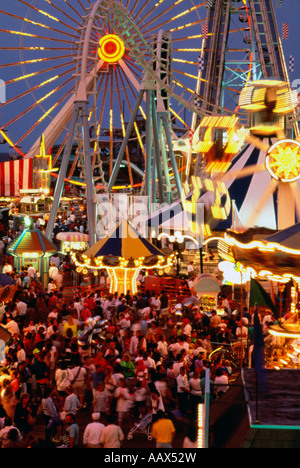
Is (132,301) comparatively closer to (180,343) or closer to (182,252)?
(180,343)

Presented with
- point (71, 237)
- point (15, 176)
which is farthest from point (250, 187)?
point (15, 176)

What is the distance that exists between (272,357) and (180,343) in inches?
64.9

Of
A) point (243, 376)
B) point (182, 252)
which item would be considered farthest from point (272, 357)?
point (182, 252)

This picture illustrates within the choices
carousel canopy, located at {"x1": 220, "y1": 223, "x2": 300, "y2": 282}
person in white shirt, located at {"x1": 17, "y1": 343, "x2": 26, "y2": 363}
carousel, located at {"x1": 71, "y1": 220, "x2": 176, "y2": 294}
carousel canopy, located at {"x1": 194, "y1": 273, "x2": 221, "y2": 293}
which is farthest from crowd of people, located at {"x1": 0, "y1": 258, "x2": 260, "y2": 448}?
carousel, located at {"x1": 71, "y1": 220, "x2": 176, "y2": 294}

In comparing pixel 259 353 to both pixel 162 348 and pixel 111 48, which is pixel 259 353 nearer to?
pixel 162 348

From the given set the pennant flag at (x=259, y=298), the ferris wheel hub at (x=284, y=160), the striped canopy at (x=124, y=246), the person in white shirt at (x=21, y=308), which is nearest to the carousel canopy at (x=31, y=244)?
the striped canopy at (x=124, y=246)

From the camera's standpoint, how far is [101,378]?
10.2m

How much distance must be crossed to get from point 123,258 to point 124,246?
56 cm

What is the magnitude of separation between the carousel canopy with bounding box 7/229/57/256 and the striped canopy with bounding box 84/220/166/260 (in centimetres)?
198

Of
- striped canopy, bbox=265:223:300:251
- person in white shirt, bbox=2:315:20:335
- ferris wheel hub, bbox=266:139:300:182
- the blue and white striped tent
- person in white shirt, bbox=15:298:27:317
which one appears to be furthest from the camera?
person in white shirt, bbox=15:298:27:317

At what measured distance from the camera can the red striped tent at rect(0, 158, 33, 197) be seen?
34344 mm

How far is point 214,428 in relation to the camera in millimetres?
7730

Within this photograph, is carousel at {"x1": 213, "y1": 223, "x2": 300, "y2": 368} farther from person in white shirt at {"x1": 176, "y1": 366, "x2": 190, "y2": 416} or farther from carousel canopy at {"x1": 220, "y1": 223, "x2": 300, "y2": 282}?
person in white shirt at {"x1": 176, "y1": 366, "x2": 190, "y2": 416}

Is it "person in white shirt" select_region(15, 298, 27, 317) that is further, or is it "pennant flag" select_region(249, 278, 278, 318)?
"person in white shirt" select_region(15, 298, 27, 317)
